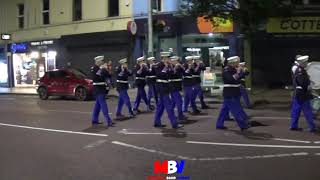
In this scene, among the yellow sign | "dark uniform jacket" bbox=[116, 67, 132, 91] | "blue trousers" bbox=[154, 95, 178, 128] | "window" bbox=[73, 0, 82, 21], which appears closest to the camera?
"blue trousers" bbox=[154, 95, 178, 128]

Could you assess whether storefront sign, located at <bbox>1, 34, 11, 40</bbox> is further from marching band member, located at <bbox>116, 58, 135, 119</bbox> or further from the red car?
marching band member, located at <bbox>116, 58, 135, 119</bbox>

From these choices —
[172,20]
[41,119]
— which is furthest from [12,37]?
[41,119]

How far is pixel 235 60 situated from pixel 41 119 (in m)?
6.92

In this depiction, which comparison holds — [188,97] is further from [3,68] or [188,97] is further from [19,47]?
[3,68]

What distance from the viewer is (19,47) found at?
130ft

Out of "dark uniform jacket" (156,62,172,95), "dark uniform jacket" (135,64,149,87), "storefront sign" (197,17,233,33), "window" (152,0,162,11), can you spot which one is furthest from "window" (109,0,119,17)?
"dark uniform jacket" (156,62,172,95)

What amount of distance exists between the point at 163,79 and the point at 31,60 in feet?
84.7

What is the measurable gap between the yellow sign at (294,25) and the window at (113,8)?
9.13m

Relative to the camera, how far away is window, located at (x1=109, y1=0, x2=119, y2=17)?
33.0 metres

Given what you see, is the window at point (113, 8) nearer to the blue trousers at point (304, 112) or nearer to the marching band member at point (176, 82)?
the marching band member at point (176, 82)

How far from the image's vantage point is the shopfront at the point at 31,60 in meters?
37.4

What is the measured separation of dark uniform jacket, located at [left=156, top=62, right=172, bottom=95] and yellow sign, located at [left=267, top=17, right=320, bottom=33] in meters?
13.8

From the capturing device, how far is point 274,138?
42.1 feet

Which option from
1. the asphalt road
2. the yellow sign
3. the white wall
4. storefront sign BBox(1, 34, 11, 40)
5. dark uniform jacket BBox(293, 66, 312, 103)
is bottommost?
the asphalt road
